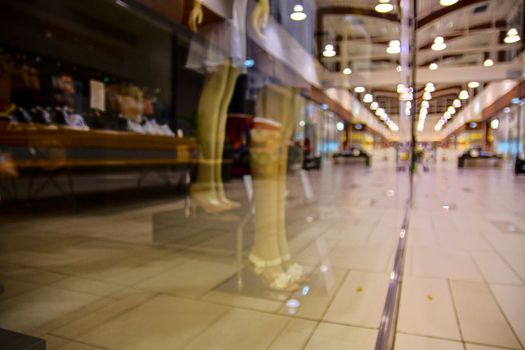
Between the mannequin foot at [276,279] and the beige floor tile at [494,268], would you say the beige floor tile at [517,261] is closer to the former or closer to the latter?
the beige floor tile at [494,268]

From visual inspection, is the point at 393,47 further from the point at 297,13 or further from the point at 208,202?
the point at 208,202

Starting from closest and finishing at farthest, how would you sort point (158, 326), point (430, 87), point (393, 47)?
point (158, 326), point (393, 47), point (430, 87)

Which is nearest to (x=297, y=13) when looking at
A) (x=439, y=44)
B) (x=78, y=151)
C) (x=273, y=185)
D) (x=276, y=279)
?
(x=273, y=185)

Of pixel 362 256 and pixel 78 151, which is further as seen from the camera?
pixel 78 151

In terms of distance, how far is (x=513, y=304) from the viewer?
1266mm

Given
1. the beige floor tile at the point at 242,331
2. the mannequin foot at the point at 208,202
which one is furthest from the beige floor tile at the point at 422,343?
the mannequin foot at the point at 208,202

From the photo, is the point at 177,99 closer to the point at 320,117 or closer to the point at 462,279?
the point at 462,279

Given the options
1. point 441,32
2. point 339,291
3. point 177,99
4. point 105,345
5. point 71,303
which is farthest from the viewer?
point 177,99

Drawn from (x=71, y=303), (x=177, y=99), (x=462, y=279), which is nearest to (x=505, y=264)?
(x=462, y=279)

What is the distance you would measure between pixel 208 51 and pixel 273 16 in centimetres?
61

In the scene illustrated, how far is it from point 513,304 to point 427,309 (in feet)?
1.00

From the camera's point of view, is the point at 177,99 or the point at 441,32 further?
the point at 177,99

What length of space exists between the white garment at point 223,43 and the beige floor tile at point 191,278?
0.86 metres

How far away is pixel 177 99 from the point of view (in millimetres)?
6289
